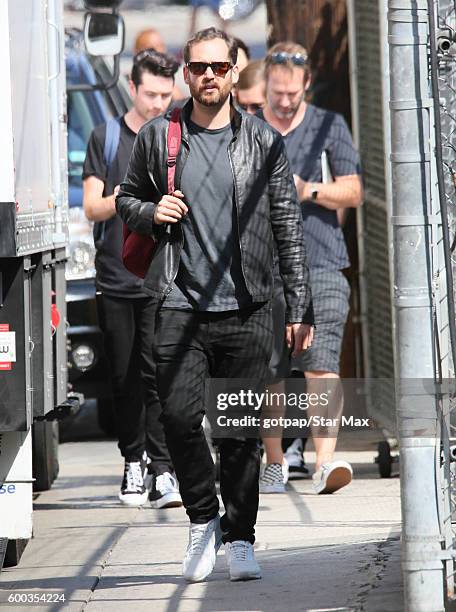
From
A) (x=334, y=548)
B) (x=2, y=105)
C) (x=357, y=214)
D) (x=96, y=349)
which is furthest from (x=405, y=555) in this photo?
(x=357, y=214)

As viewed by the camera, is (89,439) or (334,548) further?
(89,439)

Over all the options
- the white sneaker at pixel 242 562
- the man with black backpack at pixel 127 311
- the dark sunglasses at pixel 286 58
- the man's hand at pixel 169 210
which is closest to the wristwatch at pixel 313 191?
the dark sunglasses at pixel 286 58

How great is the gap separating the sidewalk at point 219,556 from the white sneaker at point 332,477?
0.20ft

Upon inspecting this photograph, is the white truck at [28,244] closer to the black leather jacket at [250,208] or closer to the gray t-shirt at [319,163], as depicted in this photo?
the black leather jacket at [250,208]

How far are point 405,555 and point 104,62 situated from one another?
258 inches

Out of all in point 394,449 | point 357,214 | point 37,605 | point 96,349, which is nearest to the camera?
point 37,605

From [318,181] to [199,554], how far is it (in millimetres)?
3038

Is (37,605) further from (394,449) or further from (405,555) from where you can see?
(394,449)

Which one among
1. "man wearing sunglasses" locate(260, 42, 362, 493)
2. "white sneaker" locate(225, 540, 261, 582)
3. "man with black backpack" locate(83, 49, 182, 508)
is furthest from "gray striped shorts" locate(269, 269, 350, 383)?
"white sneaker" locate(225, 540, 261, 582)

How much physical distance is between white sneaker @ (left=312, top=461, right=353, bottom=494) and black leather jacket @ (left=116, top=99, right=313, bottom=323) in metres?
2.06

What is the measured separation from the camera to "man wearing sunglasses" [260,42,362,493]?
27.5 feet

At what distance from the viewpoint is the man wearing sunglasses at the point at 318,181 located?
330 inches

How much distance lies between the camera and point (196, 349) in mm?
5977

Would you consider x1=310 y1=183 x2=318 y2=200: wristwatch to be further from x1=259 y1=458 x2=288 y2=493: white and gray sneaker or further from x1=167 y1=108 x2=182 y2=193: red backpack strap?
x1=167 y1=108 x2=182 y2=193: red backpack strap
